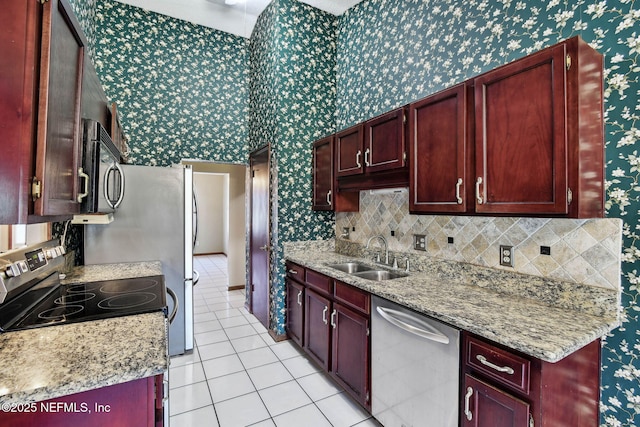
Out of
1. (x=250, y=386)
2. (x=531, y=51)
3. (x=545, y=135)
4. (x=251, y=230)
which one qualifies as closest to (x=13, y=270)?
(x=250, y=386)

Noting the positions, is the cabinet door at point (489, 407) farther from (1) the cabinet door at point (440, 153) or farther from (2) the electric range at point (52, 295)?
(2) the electric range at point (52, 295)

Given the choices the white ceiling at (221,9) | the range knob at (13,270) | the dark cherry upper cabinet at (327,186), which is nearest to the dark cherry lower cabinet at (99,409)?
the range knob at (13,270)

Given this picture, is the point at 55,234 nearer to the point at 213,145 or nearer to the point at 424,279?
the point at 213,145

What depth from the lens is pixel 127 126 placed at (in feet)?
11.6

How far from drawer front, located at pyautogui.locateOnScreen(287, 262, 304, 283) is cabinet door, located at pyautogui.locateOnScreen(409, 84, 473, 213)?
1.37 meters

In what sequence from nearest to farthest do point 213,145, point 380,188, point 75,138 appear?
point 75,138 < point 380,188 < point 213,145

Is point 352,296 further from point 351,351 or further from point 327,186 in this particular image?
point 327,186

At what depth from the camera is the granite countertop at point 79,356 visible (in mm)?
854

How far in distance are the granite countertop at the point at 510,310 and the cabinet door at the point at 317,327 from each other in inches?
Answer: 19.7

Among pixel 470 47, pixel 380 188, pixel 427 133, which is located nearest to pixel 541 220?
pixel 427 133

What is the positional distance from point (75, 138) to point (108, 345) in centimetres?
84

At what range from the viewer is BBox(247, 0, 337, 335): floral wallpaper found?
3.26m

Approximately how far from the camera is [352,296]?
216 cm

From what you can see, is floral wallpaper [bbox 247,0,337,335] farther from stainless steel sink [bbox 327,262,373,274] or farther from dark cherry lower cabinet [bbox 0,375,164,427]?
dark cherry lower cabinet [bbox 0,375,164,427]
